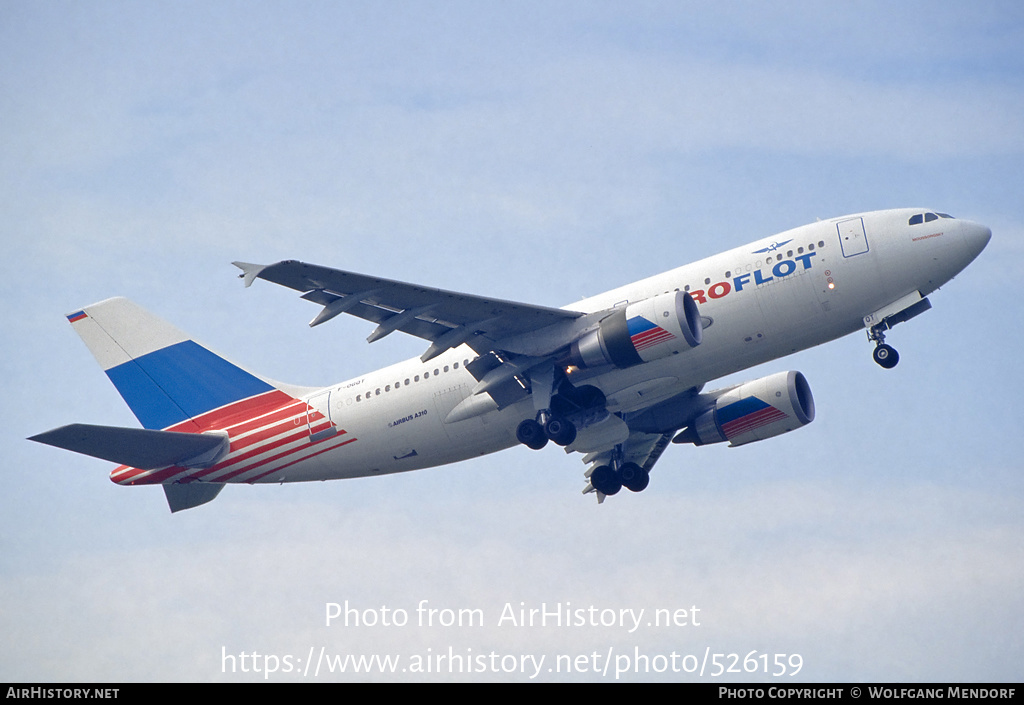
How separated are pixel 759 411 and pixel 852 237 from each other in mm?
8050

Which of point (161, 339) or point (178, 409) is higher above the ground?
point (161, 339)

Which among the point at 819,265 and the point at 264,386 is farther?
the point at 264,386

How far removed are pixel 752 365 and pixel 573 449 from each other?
7.27 m

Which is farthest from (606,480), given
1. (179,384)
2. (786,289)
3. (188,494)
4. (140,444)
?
(140,444)

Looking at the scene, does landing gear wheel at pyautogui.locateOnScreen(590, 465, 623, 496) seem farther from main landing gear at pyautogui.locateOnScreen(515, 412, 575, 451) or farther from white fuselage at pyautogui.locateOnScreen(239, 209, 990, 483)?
main landing gear at pyautogui.locateOnScreen(515, 412, 575, 451)

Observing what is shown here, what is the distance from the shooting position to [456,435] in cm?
3403

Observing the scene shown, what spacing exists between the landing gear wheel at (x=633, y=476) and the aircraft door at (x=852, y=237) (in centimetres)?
1143

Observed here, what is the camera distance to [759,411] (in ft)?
123

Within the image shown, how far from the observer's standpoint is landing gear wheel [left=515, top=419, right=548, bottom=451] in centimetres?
3294

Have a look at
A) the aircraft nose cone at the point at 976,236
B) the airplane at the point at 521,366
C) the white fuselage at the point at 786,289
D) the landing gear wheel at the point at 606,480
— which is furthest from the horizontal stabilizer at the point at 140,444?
the aircraft nose cone at the point at 976,236

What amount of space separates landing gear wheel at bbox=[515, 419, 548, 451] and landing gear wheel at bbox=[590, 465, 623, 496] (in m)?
6.33
